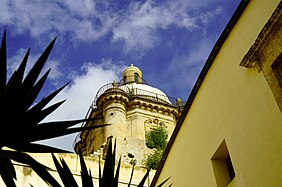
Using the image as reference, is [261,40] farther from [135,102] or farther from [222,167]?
[135,102]

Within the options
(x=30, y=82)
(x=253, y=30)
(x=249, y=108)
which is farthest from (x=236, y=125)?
(x=30, y=82)

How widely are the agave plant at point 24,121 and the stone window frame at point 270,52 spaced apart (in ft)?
9.23

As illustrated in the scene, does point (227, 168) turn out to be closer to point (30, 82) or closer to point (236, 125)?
point (236, 125)

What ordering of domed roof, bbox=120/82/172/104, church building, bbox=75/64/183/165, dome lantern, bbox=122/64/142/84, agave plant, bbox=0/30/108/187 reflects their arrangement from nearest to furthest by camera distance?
1. agave plant, bbox=0/30/108/187
2. church building, bbox=75/64/183/165
3. domed roof, bbox=120/82/172/104
4. dome lantern, bbox=122/64/142/84

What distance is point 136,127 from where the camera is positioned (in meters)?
30.6

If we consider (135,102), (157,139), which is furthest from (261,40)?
(135,102)

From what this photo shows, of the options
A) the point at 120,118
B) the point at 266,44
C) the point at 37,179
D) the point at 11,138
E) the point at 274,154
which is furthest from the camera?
the point at 120,118

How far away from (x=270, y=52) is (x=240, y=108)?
106 centimetres

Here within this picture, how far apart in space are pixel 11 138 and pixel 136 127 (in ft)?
89.7

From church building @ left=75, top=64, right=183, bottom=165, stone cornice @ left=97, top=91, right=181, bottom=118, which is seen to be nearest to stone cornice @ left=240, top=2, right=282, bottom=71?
church building @ left=75, top=64, right=183, bottom=165

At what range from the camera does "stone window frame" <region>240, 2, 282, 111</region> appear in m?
5.07

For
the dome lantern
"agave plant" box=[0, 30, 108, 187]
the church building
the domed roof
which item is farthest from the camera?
the dome lantern

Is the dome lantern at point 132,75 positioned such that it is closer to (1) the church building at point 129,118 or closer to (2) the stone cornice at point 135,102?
(1) the church building at point 129,118

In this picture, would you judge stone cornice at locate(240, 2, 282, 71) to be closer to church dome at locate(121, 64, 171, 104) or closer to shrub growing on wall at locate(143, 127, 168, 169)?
shrub growing on wall at locate(143, 127, 168, 169)
